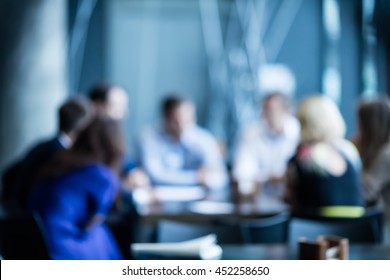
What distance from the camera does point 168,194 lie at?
4.22 metres

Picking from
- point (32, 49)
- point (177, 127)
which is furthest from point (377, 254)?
point (32, 49)

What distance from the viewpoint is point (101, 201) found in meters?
3.11

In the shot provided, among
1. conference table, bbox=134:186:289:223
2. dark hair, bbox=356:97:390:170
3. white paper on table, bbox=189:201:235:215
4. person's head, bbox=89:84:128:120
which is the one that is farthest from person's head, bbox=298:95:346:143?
person's head, bbox=89:84:128:120

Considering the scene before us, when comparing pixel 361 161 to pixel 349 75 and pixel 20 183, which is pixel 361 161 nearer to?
pixel 20 183

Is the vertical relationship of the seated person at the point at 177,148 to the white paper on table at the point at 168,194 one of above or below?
above

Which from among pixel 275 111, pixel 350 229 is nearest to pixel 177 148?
pixel 275 111

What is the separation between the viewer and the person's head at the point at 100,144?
10.4 ft

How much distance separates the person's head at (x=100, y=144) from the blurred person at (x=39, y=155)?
0.19 m

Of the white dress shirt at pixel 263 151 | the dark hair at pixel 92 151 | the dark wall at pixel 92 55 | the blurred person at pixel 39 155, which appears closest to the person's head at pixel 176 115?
the white dress shirt at pixel 263 151

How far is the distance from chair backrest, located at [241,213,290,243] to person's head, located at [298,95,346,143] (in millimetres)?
415

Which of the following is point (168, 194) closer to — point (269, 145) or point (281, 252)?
point (269, 145)

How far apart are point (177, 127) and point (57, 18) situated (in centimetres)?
112

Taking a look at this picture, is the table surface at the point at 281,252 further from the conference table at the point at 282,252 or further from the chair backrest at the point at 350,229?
the chair backrest at the point at 350,229

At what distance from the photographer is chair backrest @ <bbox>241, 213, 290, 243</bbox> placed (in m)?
3.40
